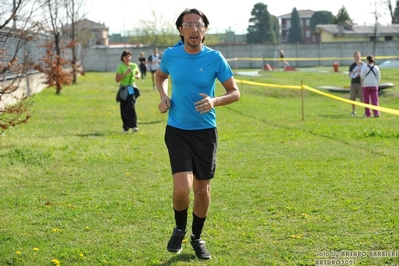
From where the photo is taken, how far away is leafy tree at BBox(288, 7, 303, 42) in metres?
135

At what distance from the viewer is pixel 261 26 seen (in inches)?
4510

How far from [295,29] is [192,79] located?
433 feet

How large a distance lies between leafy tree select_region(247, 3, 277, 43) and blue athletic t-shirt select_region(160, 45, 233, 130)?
10687cm

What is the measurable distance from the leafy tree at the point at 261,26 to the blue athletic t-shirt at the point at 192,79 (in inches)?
4207

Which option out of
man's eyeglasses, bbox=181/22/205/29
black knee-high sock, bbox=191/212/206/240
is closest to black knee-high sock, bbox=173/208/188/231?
black knee-high sock, bbox=191/212/206/240

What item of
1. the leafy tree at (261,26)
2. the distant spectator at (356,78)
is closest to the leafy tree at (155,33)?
the leafy tree at (261,26)

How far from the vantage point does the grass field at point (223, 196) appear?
20.7 ft

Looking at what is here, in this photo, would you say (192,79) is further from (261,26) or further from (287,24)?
(287,24)

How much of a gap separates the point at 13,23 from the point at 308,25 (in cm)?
14243

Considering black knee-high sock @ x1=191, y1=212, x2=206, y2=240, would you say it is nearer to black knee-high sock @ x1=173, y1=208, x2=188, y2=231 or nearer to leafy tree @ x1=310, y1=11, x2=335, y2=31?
black knee-high sock @ x1=173, y1=208, x2=188, y2=231

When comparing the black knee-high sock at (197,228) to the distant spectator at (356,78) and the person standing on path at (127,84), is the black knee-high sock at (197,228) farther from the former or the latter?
the distant spectator at (356,78)

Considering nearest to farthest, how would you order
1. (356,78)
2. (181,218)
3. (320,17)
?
(181,218)
(356,78)
(320,17)

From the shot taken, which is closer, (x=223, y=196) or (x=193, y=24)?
(x=193, y=24)

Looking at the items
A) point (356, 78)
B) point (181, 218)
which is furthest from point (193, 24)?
point (356, 78)
